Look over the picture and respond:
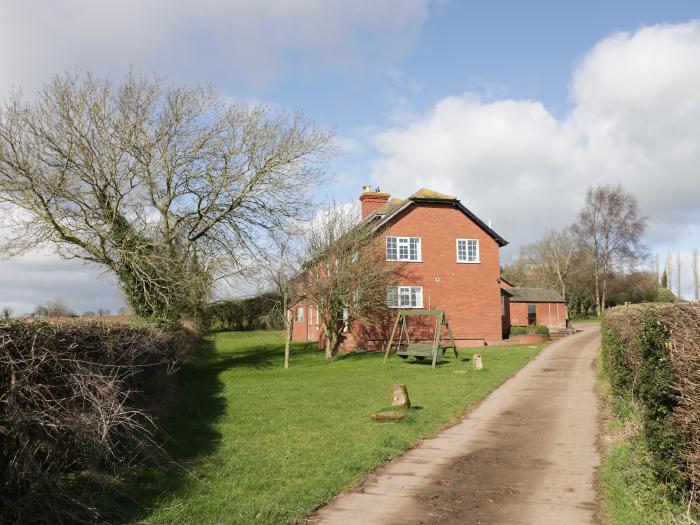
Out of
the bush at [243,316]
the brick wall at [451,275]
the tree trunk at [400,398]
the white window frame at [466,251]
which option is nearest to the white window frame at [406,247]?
the brick wall at [451,275]

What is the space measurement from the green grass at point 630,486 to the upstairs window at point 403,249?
870 inches

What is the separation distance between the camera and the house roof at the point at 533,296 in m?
50.5

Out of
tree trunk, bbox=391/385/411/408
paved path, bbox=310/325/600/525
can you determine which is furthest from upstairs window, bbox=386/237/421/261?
tree trunk, bbox=391/385/411/408

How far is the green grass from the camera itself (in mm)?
5980

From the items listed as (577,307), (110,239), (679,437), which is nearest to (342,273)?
(110,239)

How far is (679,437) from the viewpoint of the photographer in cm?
594

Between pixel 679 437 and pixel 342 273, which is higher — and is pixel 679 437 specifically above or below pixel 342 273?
below

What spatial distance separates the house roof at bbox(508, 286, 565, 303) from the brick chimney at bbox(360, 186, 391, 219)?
17757mm

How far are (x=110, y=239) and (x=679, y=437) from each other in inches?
755

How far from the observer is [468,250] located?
3384 centimetres

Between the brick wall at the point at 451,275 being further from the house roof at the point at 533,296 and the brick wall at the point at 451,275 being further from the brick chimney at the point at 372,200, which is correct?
the house roof at the point at 533,296

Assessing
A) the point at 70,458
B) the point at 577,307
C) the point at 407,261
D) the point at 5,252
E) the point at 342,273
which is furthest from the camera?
the point at 577,307

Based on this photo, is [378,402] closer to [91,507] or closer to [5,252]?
[91,507]

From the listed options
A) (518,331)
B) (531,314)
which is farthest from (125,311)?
(531,314)
